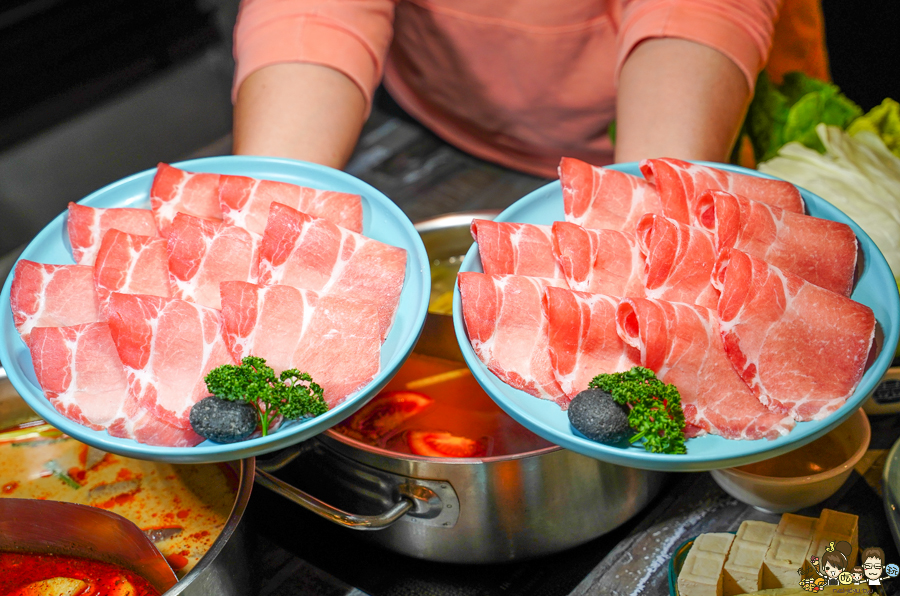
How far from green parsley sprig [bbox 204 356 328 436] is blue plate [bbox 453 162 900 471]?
27cm

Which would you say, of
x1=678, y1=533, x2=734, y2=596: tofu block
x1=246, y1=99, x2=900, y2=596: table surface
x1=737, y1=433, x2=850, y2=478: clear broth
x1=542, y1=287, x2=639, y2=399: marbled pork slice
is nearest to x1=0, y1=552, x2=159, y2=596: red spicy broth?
x1=246, y1=99, x2=900, y2=596: table surface

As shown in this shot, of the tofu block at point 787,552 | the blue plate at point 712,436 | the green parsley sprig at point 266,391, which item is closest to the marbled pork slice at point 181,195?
the green parsley sprig at point 266,391

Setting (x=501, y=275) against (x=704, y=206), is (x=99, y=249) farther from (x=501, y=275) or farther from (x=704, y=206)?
(x=704, y=206)

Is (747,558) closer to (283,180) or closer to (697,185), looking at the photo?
(697,185)

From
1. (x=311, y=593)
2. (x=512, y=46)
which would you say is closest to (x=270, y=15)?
(x=512, y=46)

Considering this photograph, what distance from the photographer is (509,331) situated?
1208 mm

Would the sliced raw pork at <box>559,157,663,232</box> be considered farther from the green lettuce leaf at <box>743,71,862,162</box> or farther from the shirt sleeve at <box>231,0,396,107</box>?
the green lettuce leaf at <box>743,71,862,162</box>

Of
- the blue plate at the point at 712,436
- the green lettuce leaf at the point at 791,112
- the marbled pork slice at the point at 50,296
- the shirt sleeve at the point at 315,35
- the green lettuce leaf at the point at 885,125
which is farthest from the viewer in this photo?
the green lettuce leaf at the point at 885,125

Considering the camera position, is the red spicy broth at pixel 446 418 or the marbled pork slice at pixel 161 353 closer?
the marbled pork slice at pixel 161 353

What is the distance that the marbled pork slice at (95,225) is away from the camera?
4.56ft

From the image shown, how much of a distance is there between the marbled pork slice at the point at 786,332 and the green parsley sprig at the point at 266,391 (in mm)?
715

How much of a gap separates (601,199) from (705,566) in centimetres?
72

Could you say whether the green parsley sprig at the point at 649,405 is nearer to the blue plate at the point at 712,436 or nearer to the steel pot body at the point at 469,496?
the blue plate at the point at 712,436

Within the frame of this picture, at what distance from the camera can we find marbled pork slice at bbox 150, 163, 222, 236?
1431 millimetres
